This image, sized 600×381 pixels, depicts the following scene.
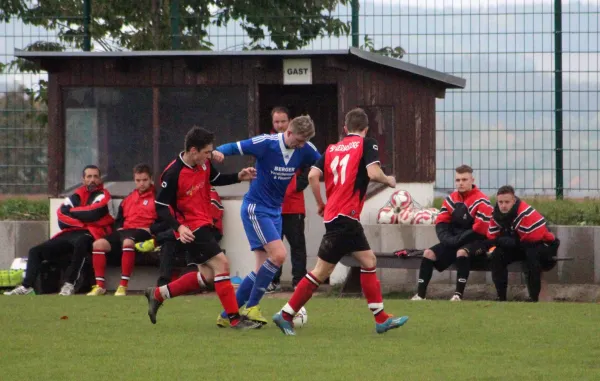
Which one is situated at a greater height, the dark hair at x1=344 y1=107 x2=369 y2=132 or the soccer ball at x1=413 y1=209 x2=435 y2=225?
the dark hair at x1=344 y1=107 x2=369 y2=132

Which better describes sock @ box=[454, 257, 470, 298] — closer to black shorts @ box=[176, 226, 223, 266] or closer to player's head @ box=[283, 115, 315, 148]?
player's head @ box=[283, 115, 315, 148]

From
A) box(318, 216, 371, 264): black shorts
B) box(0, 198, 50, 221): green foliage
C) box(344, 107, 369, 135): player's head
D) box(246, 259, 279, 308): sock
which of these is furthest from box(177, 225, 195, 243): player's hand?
box(0, 198, 50, 221): green foliage

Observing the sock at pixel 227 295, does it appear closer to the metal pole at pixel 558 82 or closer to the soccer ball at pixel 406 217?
the soccer ball at pixel 406 217

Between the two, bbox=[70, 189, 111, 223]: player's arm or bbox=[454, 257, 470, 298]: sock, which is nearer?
bbox=[454, 257, 470, 298]: sock

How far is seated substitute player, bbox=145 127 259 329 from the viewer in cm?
966

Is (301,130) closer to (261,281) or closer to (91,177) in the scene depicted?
(261,281)

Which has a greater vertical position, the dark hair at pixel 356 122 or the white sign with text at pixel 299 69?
the white sign with text at pixel 299 69

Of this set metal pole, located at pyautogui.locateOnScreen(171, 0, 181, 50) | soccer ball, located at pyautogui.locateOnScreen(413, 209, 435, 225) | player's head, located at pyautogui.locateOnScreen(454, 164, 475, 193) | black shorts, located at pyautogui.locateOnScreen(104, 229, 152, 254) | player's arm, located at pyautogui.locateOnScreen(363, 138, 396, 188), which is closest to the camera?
player's arm, located at pyautogui.locateOnScreen(363, 138, 396, 188)

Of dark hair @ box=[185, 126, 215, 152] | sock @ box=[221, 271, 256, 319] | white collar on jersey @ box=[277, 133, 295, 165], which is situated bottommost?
sock @ box=[221, 271, 256, 319]

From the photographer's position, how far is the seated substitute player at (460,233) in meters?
13.4

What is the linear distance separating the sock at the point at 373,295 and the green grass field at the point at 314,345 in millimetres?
157

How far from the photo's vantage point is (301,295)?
952 centimetres

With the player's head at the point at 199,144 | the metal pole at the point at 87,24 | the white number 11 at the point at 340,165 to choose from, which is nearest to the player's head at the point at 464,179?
the white number 11 at the point at 340,165

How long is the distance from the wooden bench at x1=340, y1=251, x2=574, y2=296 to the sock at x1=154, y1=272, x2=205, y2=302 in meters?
3.73
